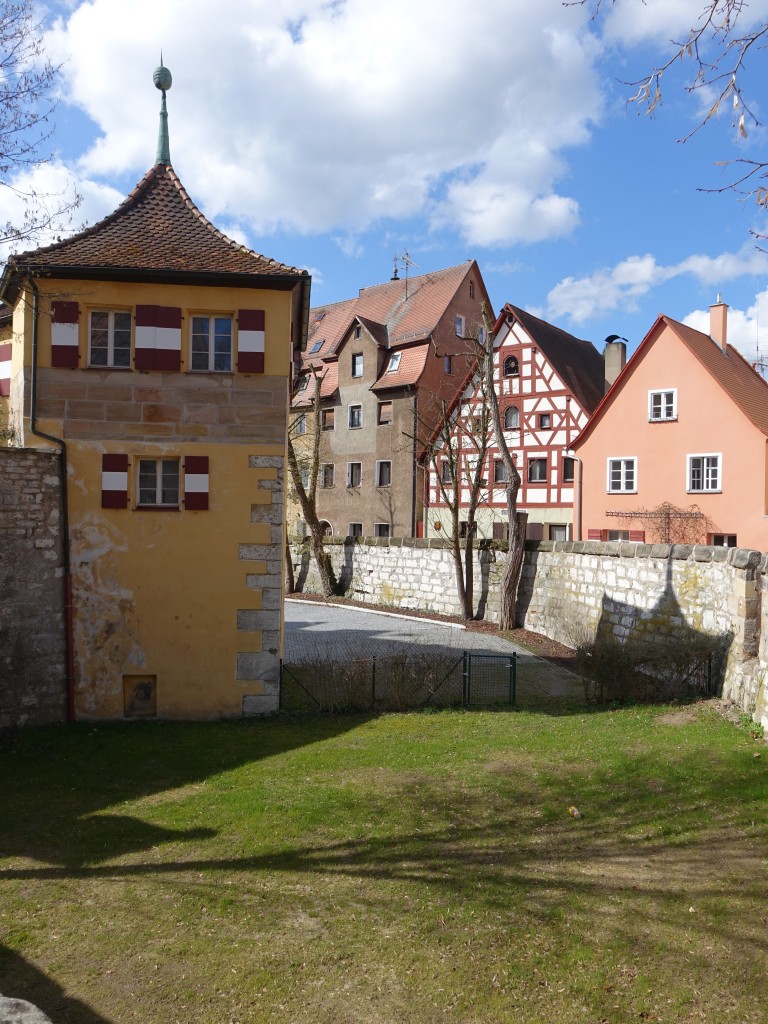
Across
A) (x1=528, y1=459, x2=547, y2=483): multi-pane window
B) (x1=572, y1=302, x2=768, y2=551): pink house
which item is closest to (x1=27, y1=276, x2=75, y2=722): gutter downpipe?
(x1=572, y1=302, x2=768, y2=551): pink house

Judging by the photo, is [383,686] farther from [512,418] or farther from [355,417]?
[355,417]

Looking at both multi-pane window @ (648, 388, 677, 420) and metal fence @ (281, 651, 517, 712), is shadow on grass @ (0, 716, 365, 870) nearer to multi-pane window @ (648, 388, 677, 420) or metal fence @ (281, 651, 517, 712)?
metal fence @ (281, 651, 517, 712)

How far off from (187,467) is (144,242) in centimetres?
364

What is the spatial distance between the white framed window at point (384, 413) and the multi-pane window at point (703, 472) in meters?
13.4

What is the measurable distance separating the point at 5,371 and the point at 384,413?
22935 millimetres

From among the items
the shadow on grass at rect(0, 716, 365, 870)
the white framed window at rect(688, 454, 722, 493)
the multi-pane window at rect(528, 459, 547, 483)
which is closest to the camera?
the shadow on grass at rect(0, 716, 365, 870)

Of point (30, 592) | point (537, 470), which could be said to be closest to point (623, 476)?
point (537, 470)

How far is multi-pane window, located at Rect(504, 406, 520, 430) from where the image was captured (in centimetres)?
3155

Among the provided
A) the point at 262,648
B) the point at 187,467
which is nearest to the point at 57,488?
the point at 187,467

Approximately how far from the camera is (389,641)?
1873cm

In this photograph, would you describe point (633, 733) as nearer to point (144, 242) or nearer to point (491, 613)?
point (144, 242)

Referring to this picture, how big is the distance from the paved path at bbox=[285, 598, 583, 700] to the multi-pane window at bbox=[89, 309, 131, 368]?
582 cm

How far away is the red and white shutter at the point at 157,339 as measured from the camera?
12164 mm

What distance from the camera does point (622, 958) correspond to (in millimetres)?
4879
